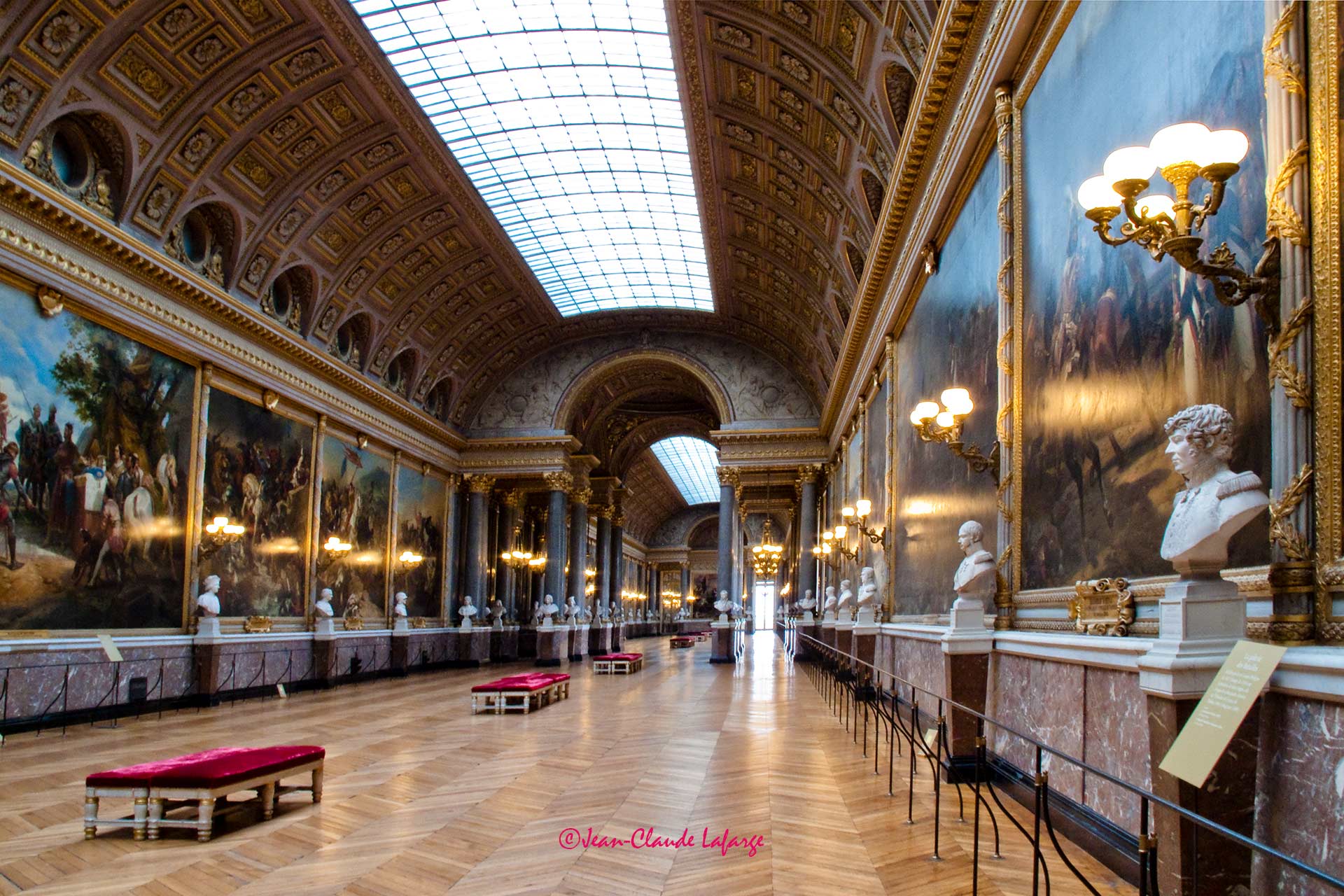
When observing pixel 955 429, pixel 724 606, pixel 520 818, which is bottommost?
pixel 724 606

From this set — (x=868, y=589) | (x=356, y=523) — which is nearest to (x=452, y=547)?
(x=356, y=523)

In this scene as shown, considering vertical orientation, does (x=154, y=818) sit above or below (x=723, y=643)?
above

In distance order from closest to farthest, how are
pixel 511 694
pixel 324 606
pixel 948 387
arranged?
pixel 948 387 < pixel 511 694 < pixel 324 606

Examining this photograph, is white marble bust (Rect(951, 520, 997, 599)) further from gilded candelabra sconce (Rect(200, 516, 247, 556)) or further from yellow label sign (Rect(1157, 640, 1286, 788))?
gilded candelabra sconce (Rect(200, 516, 247, 556))

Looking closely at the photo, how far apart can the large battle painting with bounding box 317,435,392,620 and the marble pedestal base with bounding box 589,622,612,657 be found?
523 inches

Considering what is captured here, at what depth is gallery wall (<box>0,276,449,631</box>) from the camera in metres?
14.7

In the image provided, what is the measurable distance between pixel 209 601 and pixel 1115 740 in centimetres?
1725

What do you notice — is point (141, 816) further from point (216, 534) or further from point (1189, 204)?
point (216, 534)

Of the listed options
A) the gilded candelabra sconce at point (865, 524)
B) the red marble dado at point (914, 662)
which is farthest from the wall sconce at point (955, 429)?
the gilded candelabra sconce at point (865, 524)

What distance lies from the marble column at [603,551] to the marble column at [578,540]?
8.25 meters

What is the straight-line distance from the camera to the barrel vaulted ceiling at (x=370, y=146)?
15219 millimetres

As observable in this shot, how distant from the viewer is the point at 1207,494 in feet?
15.2

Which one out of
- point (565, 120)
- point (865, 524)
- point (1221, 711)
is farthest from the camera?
point (565, 120)

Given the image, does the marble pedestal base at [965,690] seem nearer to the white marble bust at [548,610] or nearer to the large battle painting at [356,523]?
the large battle painting at [356,523]
